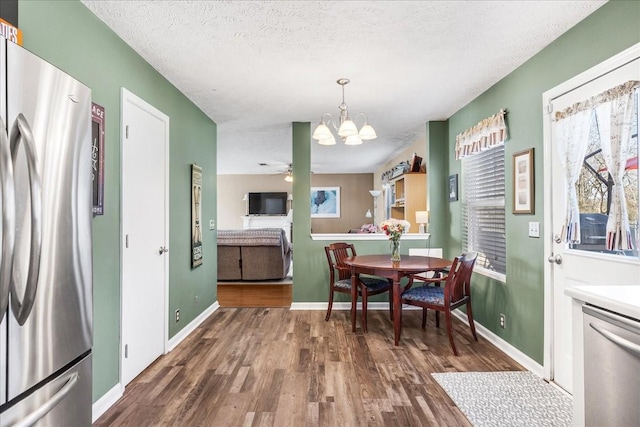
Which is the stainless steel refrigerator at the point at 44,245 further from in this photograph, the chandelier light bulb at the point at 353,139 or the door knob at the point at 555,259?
the door knob at the point at 555,259

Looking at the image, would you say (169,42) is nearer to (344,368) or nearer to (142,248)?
(142,248)

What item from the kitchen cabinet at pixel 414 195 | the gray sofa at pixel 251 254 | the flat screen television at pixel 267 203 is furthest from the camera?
the flat screen television at pixel 267 203

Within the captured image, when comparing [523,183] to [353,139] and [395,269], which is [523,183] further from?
[353,139]

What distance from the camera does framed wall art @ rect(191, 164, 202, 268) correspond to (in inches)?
145

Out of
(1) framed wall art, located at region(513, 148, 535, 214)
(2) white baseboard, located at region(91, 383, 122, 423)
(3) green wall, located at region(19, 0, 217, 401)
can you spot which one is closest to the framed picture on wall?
(3) green wall, located at region(19, 0, 217, 401)

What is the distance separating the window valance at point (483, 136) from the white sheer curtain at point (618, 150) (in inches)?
42.8

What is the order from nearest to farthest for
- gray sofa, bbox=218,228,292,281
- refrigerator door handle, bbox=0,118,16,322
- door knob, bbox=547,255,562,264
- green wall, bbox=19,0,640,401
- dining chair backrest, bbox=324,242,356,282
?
refrigerator door handle, bbox=0,118,16,322 < green wall, bbox=19,0,640,401 < door knob, bbox=547,255,562,264 < dining chair backrest, bbox=324,242,356,282 < gray sofa, bbox=218,228,292,281

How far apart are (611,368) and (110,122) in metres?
2.83

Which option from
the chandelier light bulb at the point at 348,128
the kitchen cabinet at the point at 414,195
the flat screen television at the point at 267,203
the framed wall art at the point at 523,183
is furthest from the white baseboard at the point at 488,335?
the flat screen television at the point at 267,203

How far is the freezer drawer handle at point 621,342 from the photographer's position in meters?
1.06

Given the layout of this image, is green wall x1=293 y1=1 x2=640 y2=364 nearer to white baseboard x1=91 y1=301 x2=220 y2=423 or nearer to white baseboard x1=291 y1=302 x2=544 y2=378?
white baseboard x1=291 y1=302 x2=544 y2=378

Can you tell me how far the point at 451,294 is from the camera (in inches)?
119

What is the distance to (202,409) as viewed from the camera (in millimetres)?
2135

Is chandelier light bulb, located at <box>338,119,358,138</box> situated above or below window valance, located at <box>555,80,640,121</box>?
above
